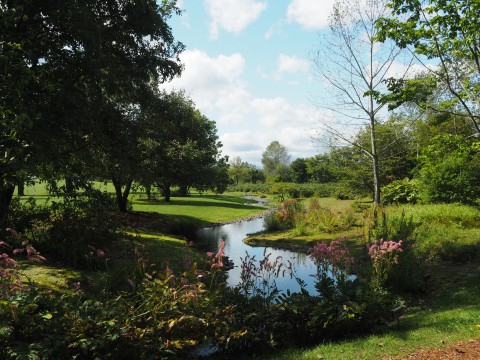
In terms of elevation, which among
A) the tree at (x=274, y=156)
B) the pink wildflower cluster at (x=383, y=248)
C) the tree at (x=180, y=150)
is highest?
the tree at (x=274, y=156)

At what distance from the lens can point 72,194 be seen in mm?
8766

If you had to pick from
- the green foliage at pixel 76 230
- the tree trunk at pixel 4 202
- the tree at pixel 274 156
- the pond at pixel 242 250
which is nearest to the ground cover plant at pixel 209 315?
the pond at pixel 242 250

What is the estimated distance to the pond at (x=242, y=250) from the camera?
927 cm

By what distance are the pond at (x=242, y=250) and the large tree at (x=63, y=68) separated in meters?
4.57

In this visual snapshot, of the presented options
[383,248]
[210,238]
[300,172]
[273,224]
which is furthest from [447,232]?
[300,172]

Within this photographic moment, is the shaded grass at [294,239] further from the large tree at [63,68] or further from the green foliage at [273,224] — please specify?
the large tree at [63,68]

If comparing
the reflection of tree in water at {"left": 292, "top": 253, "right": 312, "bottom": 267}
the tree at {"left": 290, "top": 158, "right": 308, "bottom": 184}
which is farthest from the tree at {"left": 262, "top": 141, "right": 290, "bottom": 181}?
the reflection of tree in water at {"left": 292, "top": 253, "right": 312, "bottom": 267}

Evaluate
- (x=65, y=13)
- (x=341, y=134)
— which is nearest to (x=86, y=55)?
(x=65, y=13)

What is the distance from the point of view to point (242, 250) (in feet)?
46.7

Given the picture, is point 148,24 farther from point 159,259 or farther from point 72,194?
point 159,259

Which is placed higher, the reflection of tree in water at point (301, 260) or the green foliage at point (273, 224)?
the green foliage at point (273, 224)

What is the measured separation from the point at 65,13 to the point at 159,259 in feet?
20.4

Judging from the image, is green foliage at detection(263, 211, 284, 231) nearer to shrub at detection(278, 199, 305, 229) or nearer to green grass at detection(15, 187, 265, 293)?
shrub at detection(278, 199, 305, 229)

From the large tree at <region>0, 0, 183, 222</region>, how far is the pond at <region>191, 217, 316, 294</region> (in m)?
4.57
